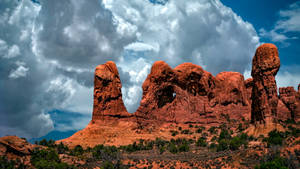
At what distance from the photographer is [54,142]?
151 ft

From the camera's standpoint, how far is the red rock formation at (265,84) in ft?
134

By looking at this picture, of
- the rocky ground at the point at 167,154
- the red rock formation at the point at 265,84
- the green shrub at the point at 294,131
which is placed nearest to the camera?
the rocky ground at the point at 167,154

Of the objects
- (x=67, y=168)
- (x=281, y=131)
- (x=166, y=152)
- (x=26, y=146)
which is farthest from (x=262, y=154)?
(x=26, y=146)

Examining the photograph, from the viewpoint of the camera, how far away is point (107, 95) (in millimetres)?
52562

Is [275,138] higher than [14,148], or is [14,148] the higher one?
[275,138]

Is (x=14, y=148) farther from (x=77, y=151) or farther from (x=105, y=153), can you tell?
(x=105, y=153)

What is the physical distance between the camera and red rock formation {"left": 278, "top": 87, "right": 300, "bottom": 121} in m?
54.6

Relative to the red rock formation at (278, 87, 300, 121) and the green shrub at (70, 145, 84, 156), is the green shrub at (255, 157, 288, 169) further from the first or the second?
the red rock formation at (278, 87, 300, 121)

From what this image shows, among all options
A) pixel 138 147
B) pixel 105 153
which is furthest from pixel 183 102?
pixel 105 153

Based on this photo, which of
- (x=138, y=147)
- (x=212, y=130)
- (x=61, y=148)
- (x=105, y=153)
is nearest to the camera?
(x=105, y=153)

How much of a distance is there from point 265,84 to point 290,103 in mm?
18592

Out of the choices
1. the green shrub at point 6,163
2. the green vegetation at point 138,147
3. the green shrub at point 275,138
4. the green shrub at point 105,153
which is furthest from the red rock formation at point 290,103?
the green shrub at point 6,163

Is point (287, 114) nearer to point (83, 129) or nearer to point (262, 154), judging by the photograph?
point (262, 154)

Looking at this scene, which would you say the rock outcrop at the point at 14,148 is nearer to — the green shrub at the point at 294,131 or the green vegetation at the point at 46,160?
the green vegetation at the point at 46,160
